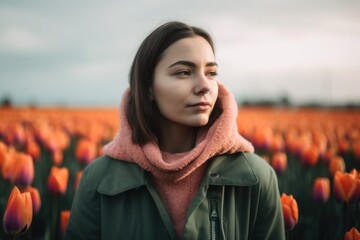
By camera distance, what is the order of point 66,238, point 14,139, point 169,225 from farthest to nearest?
point 14,139 → point 66,238 → point 169,225

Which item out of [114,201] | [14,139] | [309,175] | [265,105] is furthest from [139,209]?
[265,105]

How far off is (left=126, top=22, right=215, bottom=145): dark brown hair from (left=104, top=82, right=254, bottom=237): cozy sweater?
2.6 inches

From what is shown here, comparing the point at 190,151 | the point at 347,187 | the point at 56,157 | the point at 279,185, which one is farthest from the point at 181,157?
the point at 56,157

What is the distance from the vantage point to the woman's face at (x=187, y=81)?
1862 millimetres

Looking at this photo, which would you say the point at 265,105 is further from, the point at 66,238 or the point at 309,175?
the point at 66,238

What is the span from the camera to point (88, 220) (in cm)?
199

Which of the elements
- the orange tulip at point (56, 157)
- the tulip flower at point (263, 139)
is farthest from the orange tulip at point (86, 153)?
the tulip flower at point (263, 139)

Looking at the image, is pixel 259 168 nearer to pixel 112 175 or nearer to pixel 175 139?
pixel 175 139

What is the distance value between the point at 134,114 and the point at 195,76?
1.49 feet

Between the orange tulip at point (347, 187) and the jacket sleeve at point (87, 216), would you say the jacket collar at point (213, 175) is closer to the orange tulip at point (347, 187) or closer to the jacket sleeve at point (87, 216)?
the jacket sleeve at point (87, 216)

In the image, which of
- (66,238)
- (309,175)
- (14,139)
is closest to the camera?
(66,238)

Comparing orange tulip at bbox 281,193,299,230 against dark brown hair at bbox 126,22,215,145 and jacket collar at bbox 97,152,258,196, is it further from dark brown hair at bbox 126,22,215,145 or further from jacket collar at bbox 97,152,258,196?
dark brown hair at bbox 126,22,215,145

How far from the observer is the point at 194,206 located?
5.82 ft

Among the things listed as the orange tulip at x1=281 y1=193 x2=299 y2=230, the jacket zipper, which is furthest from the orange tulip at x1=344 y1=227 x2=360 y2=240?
the jacket zipper
